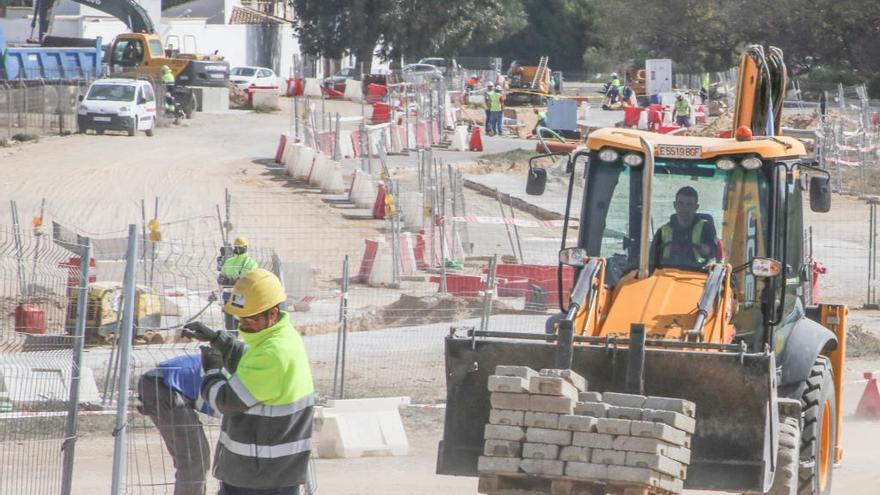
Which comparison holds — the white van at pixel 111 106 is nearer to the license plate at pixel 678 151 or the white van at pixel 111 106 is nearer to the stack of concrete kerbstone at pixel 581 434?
the license plate at pixel 678 151

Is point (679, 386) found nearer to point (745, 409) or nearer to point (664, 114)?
point (745, 409)

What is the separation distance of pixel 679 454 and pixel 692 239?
216 centimetres

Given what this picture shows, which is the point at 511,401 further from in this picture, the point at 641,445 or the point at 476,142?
the point at 476,142

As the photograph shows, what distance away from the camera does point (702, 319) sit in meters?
8.44

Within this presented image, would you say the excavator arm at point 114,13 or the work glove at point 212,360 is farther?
the excavator arm at point 114,13

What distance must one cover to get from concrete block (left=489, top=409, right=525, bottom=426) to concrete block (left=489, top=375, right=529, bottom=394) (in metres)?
0.11

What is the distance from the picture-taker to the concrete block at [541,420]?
24.7ft

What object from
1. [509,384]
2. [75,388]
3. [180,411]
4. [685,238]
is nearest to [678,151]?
[685,238]

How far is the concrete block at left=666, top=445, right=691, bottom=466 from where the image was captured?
7.44 m

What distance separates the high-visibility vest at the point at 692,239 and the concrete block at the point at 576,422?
213 cm

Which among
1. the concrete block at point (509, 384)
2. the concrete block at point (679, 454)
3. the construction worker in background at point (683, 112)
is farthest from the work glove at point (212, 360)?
the construction worker in background at point (683, 112)

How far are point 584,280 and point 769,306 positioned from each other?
1250mm

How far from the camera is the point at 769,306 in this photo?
359 inches

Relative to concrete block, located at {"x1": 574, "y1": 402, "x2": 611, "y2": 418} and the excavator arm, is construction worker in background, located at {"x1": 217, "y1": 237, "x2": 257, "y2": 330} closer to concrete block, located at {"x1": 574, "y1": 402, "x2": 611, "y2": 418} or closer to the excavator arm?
concrete block, located at {"x1": 574, "y1": 402, "x2": 611, "y2": 418}
